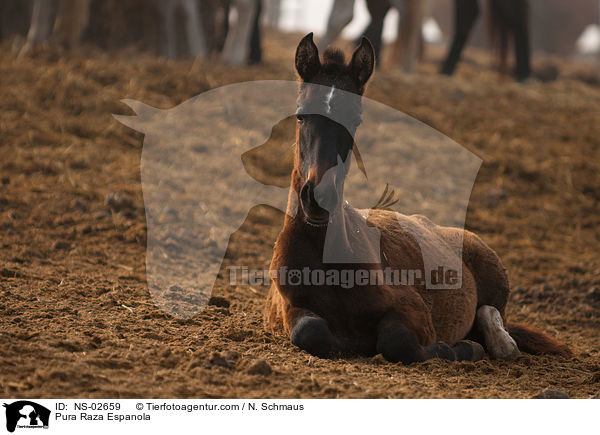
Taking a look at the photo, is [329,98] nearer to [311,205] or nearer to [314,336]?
[311,205]

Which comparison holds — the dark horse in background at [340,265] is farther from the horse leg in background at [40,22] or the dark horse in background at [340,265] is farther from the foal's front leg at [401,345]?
the horse leg in background at [40,22]

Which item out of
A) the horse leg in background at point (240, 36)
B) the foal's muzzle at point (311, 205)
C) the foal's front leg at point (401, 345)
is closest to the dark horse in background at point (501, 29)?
the horse leg in background at point (240, 36)

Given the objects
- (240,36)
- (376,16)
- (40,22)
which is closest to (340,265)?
(376,16)

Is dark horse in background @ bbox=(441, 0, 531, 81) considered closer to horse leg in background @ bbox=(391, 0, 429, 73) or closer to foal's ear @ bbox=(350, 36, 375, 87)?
horse leg in background @ bbox=(391, 0, 429, 73)

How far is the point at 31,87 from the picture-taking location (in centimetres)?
833

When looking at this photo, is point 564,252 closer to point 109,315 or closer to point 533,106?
point 533,106

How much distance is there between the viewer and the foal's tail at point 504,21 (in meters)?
11.7

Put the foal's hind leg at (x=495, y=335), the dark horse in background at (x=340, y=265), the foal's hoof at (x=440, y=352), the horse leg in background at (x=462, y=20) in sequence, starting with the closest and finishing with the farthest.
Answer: the dark horse in background at (x=340, y=265) < the foal's hoof at (x=440, y=352) < the foal's hind leg at (x=495, y=335) < the horse leg in background at (x=462, y=20)

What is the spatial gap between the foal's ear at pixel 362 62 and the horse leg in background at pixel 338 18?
5061 mm

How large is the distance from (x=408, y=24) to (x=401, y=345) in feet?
26.9

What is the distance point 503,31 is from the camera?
11898 mm

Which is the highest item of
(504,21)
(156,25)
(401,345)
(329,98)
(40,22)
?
(504,21)
